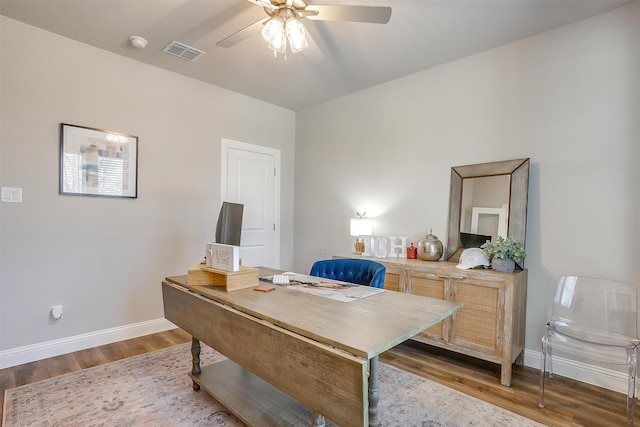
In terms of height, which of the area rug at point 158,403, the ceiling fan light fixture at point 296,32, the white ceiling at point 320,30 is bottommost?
the area rug at point 158,403

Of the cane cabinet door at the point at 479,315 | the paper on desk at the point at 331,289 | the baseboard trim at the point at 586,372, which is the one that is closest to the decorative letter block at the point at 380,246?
the cane cabinet door at the point at 479,315

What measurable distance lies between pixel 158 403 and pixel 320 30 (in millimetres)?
2765

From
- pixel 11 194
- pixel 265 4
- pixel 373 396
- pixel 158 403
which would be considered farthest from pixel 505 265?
pixel 11 194

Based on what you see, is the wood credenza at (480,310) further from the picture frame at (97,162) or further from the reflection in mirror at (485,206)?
the picture frame at (97,162)

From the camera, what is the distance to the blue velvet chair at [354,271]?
2.10m

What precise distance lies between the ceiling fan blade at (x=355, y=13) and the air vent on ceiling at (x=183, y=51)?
4.74 feet

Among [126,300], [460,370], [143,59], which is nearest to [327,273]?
[460,370]

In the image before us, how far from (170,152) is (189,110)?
504 mm

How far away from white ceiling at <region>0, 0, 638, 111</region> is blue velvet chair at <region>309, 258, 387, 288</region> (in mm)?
1486

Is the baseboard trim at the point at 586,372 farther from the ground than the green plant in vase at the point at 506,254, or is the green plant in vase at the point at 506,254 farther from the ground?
the green plant in vase at the point at 506,254

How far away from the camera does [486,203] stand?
270 centimetres

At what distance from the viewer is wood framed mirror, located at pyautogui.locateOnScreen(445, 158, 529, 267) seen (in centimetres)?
250

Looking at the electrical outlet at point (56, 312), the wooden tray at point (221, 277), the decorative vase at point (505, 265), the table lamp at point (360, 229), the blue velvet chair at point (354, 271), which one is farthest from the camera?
the table lamp at point (360, 229)

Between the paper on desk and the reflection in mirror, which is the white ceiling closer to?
the reflection in mirror
